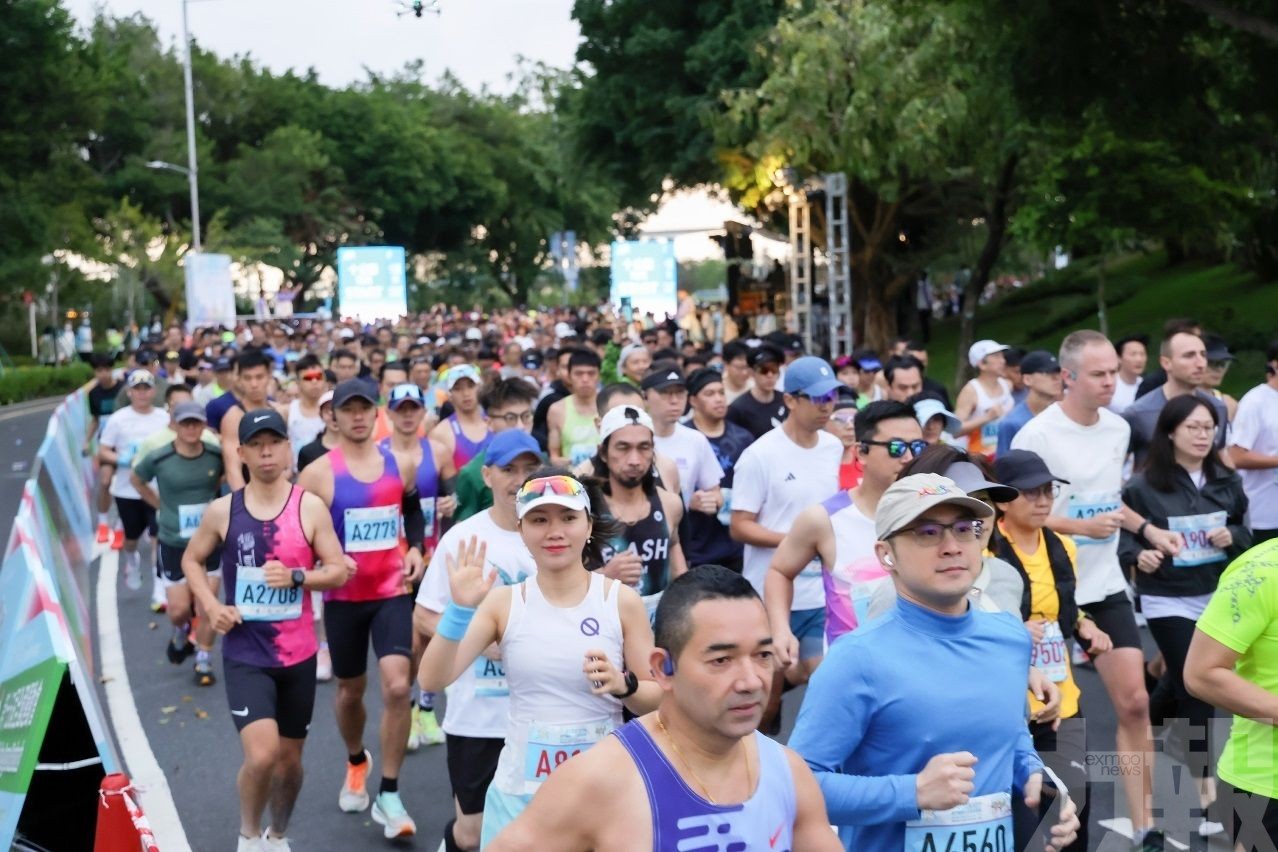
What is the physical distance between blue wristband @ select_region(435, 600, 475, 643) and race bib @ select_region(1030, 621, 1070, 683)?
197 cm

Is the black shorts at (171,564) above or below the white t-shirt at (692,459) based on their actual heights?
below

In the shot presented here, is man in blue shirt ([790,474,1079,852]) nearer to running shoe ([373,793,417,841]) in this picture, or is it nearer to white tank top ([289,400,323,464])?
running shoe ([373,793,417,841])

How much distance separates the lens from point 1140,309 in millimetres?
33906

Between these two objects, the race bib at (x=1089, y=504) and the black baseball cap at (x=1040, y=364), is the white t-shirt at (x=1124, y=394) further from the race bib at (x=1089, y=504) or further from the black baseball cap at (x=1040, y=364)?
the race bib at (x=1089, y=504)

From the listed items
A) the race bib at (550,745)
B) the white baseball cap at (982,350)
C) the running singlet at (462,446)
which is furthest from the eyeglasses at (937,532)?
the white baseball cap at (982,350)

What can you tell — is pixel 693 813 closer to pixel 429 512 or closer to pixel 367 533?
pixel 367 533

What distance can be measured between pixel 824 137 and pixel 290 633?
19.2 metres

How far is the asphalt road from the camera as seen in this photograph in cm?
707

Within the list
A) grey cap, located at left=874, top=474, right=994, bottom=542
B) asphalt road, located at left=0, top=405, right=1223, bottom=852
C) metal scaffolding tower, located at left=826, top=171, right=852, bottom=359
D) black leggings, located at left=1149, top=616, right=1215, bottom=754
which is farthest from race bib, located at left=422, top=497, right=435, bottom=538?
metal scaffolding tower, located at left=826, top=171, right=852, bottom=359

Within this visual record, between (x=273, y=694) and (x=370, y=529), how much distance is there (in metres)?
1.18

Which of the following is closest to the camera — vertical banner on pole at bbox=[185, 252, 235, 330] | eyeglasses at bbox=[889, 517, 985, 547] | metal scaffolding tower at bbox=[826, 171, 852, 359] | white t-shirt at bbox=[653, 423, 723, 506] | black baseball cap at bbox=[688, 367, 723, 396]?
eyeglasses at bbox=[889, 517, 985, 547]

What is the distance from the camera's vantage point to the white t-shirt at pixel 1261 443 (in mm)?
8938

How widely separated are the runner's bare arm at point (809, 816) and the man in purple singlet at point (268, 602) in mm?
3825

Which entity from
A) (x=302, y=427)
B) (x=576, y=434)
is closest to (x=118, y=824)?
(x=576, y=434)
